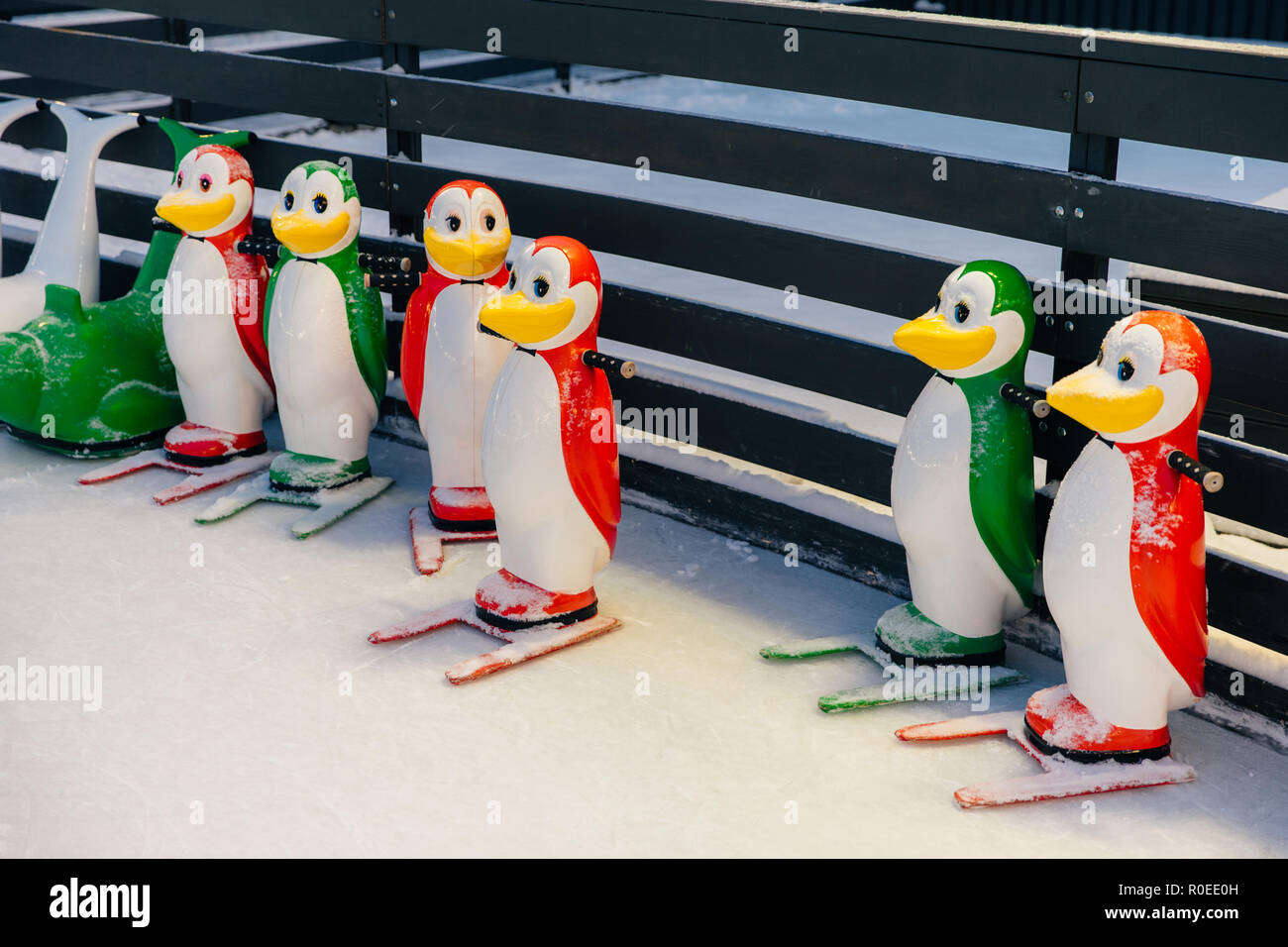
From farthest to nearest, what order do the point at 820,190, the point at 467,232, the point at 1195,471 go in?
the point at 467,232
the point at 820,190
the point at 1195,471

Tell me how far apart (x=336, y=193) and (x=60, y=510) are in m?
1.05

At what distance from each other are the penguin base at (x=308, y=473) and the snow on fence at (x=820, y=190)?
0.46 meters

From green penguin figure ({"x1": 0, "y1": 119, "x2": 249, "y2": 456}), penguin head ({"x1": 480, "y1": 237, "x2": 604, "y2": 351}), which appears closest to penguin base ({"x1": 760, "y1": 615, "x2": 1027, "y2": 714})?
penguin head ({"x1": 480, "y1": 237, "x2": 604, "y2": 351})

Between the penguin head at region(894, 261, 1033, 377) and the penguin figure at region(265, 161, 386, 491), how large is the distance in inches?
56.4

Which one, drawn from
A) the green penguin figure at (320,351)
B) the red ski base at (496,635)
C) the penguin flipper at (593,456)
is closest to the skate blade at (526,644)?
the red ski base at (496,635)

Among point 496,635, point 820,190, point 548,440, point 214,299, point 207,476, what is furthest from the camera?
point 207,476

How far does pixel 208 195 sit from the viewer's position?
3832 millimetres

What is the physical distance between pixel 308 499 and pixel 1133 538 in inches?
80.4

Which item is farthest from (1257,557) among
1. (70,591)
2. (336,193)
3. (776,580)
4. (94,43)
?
(94,43)

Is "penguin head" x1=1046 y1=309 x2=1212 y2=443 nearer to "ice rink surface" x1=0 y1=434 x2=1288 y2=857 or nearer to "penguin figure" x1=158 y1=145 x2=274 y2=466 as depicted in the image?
"ice rink surface" x1=0 y1=434 x2=1288 y2=857

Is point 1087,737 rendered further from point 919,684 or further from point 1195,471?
point 1195,471

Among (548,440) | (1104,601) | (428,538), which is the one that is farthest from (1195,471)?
(428,538)

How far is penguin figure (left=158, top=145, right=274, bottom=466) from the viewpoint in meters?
3.84

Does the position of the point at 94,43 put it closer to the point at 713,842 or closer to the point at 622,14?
the point at 622,14
